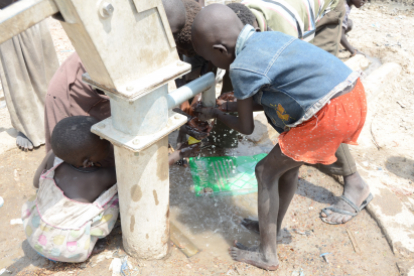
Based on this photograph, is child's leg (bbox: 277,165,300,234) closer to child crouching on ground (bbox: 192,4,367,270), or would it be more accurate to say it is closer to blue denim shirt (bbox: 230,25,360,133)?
child crouching on ground (bbox: 192,4,367,270)

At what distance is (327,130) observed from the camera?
1742 mm

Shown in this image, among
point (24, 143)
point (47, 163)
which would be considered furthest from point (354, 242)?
point (24, 143)

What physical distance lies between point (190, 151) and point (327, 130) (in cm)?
141

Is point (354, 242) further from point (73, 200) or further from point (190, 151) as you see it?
point (73, 200)

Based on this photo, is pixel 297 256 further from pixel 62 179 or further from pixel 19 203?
pixel 19 203

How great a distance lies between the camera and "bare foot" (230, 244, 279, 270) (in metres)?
2.10

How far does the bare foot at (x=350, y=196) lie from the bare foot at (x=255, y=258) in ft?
2.15

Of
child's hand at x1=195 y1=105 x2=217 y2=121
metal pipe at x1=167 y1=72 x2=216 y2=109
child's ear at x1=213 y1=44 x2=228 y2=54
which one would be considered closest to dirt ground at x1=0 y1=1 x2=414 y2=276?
child's hand at x1=195 y1=105 x2=217 y2=121

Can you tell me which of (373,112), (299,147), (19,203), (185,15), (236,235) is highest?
(185,15)

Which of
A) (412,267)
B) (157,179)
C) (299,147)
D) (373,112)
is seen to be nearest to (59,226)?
(157,179)

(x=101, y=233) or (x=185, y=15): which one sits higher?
(x=185, y=15)

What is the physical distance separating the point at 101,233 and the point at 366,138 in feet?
9.01

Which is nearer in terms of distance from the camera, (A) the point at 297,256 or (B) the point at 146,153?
(B) the point at 146,153

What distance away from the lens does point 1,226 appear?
246 centimetres
